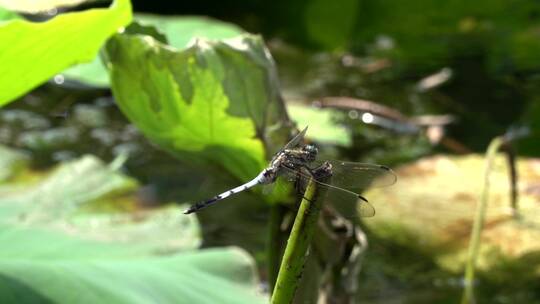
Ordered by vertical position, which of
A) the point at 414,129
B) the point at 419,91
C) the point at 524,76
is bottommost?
the point at 414,129

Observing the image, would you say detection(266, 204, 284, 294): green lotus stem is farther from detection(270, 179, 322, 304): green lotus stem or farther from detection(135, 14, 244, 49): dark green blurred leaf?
detection(135, 14, 244, 49): dark green blurred leaf

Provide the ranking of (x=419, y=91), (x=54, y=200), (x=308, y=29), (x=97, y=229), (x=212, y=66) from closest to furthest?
(x=212, y=66) < (x=97, y=229) < (x=54, y=200) < (x=419, y=91) < (x=308, y=29)

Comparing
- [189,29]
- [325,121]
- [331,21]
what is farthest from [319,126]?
[331,21]


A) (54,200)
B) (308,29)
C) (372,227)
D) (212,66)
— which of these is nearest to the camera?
(212,66)

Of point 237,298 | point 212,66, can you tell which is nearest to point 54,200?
point 237,298

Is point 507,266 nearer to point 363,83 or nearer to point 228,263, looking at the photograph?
point 228,263

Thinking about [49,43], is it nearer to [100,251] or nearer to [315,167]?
[315,167]

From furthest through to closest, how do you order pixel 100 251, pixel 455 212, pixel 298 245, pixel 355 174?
pixel 455 212, pixel 100 251, pixel 355 174, pixel 298 245
